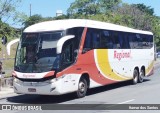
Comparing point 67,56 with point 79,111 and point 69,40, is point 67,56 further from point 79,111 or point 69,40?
point 79,111

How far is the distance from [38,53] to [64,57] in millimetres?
1056

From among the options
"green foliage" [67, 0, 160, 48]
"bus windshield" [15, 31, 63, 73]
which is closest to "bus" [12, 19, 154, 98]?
"bus windshield" [15, 31, 63, 73]

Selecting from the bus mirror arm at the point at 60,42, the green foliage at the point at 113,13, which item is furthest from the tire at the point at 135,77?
the green foliage at the point at 113,13

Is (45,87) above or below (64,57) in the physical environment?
below

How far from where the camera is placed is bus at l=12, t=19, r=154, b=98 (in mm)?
15531

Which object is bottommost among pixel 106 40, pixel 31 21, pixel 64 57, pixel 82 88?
pixel 82 88

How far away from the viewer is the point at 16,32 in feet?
85.2

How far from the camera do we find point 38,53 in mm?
15961

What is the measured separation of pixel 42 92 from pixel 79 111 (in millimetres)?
2872

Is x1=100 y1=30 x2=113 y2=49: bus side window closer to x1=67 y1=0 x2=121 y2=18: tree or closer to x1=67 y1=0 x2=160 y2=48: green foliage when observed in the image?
x1=67 y1=0 x2=160 y2=48: green foliage

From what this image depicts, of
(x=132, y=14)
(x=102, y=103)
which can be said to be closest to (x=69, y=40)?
(x=102, y=103)

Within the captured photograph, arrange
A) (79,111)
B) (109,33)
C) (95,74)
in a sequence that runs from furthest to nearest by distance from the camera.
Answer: (109,33)
(95,74)
(79,111)

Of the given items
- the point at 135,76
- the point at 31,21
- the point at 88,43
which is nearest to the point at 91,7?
the point at 31,21

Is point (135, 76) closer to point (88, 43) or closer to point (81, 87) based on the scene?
point (88, 43)
